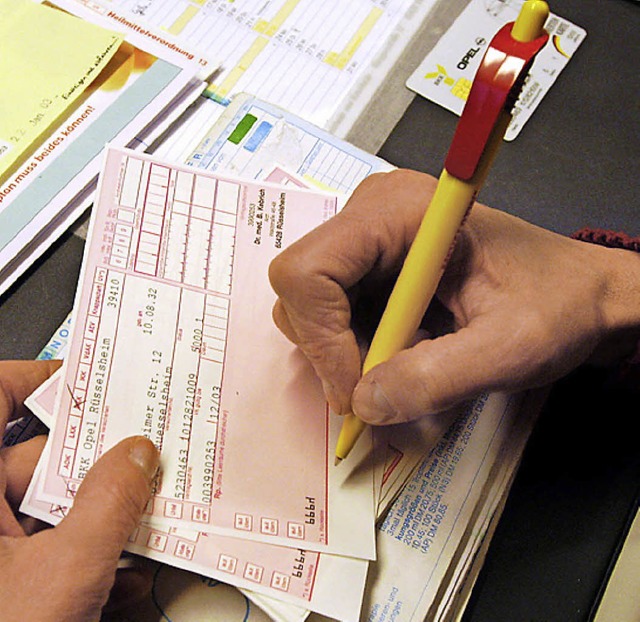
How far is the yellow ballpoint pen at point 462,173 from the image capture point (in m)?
0.32

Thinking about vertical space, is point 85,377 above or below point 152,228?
below

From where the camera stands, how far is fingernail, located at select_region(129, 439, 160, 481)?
0.44 meters

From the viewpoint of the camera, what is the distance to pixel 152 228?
539mm

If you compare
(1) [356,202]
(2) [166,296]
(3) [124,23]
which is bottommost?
(2) [166,296]

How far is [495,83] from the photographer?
326 millimetres

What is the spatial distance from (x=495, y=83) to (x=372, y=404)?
0.64 feet

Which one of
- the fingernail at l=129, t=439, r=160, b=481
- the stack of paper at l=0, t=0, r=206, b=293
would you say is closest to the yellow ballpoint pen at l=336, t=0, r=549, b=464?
the fingernail at l=129, t=439, r=160, b=481

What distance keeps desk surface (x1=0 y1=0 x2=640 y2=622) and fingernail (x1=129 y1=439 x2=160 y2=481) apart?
0.16m

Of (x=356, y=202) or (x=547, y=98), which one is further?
(x=547, y=98)

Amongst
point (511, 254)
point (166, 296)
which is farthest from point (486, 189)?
point (166, 296)

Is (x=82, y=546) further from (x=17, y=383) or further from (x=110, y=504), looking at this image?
(x=17, y=383)

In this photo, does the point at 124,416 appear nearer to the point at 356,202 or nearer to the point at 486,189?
the point at 356,202

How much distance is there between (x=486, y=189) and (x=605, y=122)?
16 centimetres

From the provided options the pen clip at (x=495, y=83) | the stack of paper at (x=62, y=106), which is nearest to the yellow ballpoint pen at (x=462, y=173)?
the pen clip at (x=495, y=83)
